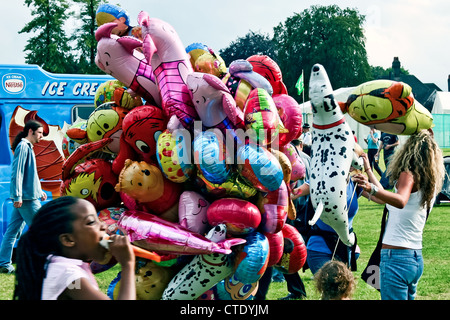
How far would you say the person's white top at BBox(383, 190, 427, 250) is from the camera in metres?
3.71

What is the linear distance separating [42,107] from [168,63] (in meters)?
4.42

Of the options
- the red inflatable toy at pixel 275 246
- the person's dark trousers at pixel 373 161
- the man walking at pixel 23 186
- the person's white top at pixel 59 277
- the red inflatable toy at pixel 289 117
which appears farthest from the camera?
the person's dark trousers at pixel 373 161

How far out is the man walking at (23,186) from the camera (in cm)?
641

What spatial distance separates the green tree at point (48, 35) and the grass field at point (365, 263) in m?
14.3

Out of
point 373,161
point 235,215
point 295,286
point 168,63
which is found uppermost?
point 168,63

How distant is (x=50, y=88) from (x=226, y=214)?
4998 millimetres

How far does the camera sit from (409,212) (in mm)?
3736

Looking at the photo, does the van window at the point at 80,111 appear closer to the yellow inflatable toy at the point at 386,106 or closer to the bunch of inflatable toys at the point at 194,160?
the bunch of inflatable toys at the point at 194,160

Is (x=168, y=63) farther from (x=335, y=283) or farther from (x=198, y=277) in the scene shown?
(x=335, y=283)

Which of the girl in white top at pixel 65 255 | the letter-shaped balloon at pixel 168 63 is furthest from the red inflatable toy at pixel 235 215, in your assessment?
the girl in white top at pixel 65 255

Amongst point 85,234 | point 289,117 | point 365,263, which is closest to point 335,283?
point 289,117

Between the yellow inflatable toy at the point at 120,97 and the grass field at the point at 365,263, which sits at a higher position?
the yellow inflatable toy at the point at 120,97
